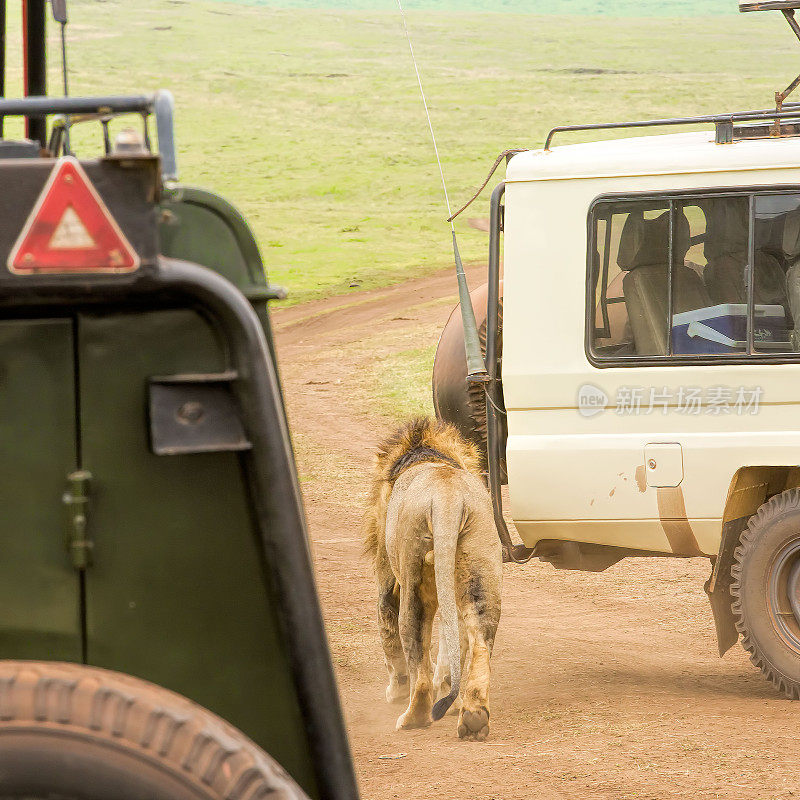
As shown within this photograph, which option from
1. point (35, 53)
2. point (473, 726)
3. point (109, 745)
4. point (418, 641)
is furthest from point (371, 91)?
point (109, 745)

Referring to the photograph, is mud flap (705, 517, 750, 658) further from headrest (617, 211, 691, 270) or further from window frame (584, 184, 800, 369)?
headrest (617, 211, 691, 270)

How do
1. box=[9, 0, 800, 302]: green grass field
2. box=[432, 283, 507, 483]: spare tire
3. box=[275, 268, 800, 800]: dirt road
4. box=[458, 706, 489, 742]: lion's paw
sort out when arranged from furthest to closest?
box=[9, 0, 800, 302]: green grass field
box=[432, 283, 507, 483]: spare tire
box=[458, 706, 489, 742]: lion's paw
box=[275, 268, 800, 800]: dirt road

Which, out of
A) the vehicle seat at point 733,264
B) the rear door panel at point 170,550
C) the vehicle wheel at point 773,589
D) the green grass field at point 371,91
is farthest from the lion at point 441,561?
the green grass field at point 371,91

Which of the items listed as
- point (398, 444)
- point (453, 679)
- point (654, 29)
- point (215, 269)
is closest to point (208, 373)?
point (215, 269)

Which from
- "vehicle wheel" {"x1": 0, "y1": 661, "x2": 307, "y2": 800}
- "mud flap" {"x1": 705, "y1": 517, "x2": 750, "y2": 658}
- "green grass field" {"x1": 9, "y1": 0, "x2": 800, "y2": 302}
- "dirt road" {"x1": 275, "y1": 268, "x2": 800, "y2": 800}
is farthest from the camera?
"green grass field" {"x1": 9, "y1": 0, "x2": 800, "y2": 302}

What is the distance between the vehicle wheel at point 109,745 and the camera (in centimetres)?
177

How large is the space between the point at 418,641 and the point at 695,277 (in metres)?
2.23

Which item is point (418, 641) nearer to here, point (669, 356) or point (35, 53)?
point (669, 356)

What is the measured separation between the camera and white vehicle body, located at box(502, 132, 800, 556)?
6094 mm

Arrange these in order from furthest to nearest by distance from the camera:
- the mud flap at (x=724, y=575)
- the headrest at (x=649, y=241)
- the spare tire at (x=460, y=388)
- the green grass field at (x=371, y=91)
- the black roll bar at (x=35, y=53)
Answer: the green grass field at (x=371, y=91) → the spare tire at (x=460, y=388) → the mud flap at (x=724, y=575) → the headrest at (x=649, y=241) → the black roll bar at (x=35, y=53)

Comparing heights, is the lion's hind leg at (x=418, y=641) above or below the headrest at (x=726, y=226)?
below

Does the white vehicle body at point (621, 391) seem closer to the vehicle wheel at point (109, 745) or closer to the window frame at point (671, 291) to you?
the window frame at point (671, 291)

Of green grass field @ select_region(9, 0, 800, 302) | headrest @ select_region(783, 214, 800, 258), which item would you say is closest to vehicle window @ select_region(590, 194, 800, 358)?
headrest @ select_region(783, 214, 800, 258)

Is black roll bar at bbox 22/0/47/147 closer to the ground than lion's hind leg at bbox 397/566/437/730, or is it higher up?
higher up
